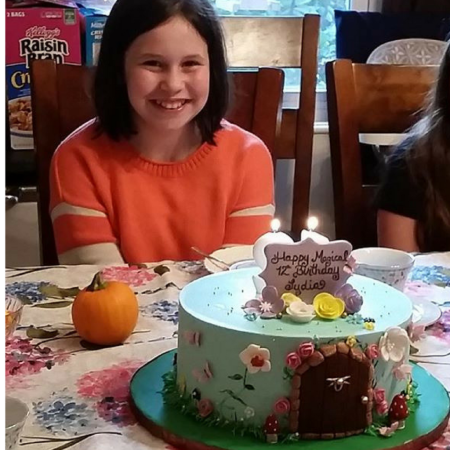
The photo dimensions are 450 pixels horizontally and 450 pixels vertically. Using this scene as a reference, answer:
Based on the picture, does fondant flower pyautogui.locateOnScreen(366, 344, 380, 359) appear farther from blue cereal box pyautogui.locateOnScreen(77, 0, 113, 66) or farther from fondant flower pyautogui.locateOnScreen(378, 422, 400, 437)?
blue cereal box pyautogui.locateOnScreen(77, 0, 113, 66)

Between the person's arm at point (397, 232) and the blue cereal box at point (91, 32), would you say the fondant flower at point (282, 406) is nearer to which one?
the person's arm at point (397, 232)

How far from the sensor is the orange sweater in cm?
149

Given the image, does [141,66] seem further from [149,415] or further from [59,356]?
[149,415]

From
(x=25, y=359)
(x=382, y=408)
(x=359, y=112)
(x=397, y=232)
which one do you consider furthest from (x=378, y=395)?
(x=359, y=112)

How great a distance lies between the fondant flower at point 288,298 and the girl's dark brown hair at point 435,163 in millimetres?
880

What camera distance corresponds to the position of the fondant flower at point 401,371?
0.77 m

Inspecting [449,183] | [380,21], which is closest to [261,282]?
[449,183]

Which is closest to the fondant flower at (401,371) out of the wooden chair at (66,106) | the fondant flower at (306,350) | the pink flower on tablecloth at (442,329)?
the fondant flower at (306,350)

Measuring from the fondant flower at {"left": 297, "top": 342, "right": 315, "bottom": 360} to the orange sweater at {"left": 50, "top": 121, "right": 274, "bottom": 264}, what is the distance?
762 millimetres

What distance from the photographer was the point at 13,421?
66 centimetres

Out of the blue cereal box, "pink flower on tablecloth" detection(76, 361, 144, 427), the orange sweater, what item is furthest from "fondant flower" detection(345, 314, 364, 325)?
the blue cereal box

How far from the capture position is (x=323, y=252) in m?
0.79

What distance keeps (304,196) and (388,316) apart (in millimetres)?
1153

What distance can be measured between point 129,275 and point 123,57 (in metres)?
0.50
